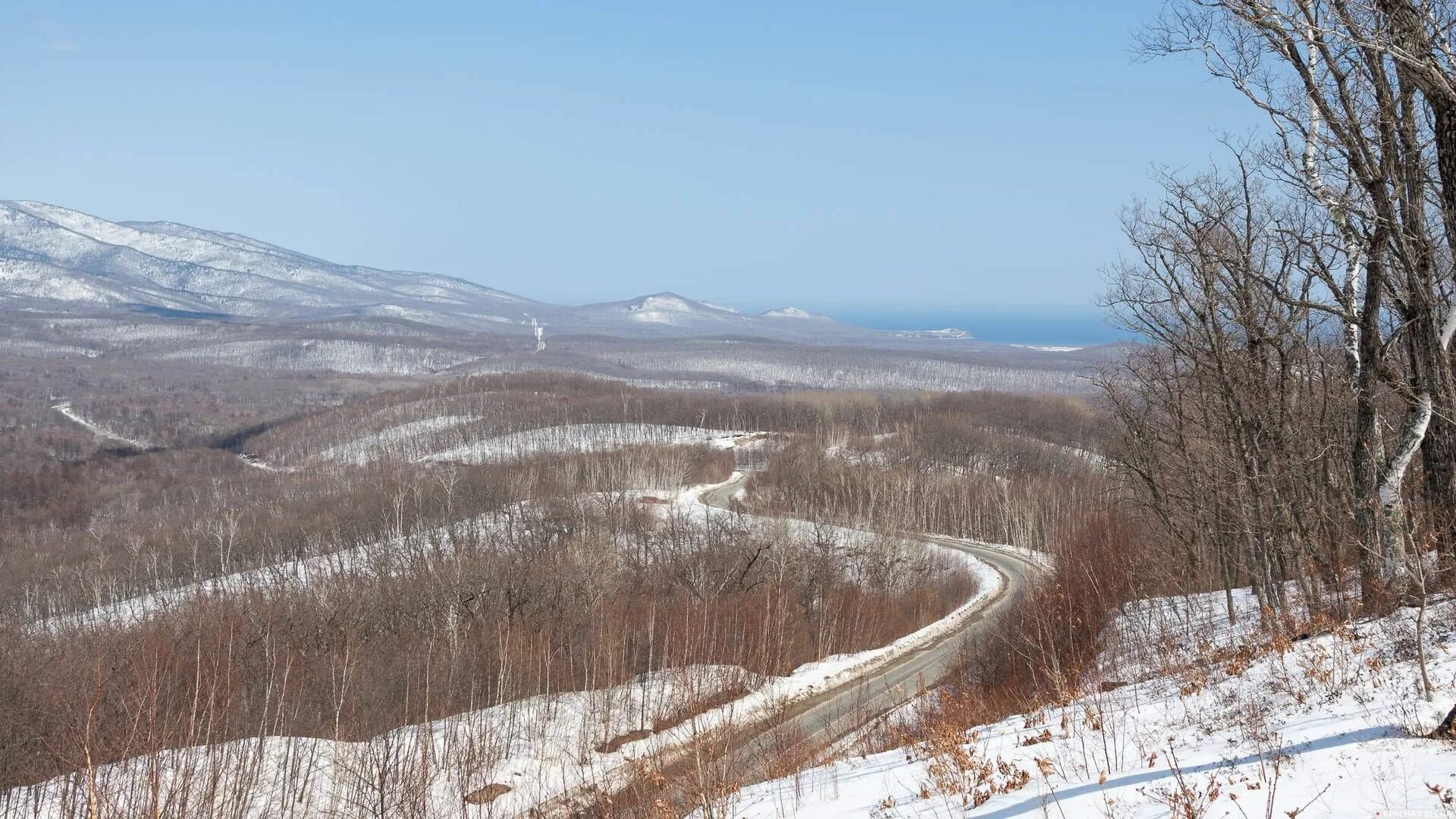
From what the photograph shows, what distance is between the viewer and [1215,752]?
9195 millimetres

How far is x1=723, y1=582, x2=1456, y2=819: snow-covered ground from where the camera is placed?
7.42 m

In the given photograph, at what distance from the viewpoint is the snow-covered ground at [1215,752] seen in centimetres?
742

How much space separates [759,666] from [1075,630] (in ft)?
32.7

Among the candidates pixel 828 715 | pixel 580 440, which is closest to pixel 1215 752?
pixel 828 715

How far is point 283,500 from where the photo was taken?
9175 cm

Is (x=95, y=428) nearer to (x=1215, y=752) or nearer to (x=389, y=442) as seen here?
(x=389, y=442)

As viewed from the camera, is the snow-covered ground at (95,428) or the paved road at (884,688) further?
the snow-covered ground at (95,428)

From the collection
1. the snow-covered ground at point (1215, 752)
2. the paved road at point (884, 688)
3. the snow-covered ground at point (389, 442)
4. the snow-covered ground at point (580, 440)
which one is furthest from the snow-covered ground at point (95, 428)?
the snow-covered ground at point (1215, 752)

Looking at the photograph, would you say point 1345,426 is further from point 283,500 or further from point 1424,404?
point 283,500

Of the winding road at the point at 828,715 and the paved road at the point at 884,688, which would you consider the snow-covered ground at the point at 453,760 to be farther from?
the paved road at the point at 884,688

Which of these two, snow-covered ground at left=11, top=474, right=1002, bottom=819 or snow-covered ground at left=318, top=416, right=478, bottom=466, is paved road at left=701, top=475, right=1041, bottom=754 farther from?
snow-covered ground at left=318, top=416, right=478, bottom=466

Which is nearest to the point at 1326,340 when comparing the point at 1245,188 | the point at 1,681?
the point at 1245,188

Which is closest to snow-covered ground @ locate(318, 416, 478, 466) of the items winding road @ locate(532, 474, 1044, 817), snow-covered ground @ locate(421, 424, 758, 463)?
snow-covered ground @ locate(421, 424, 758, 463)

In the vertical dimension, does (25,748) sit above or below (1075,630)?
below
